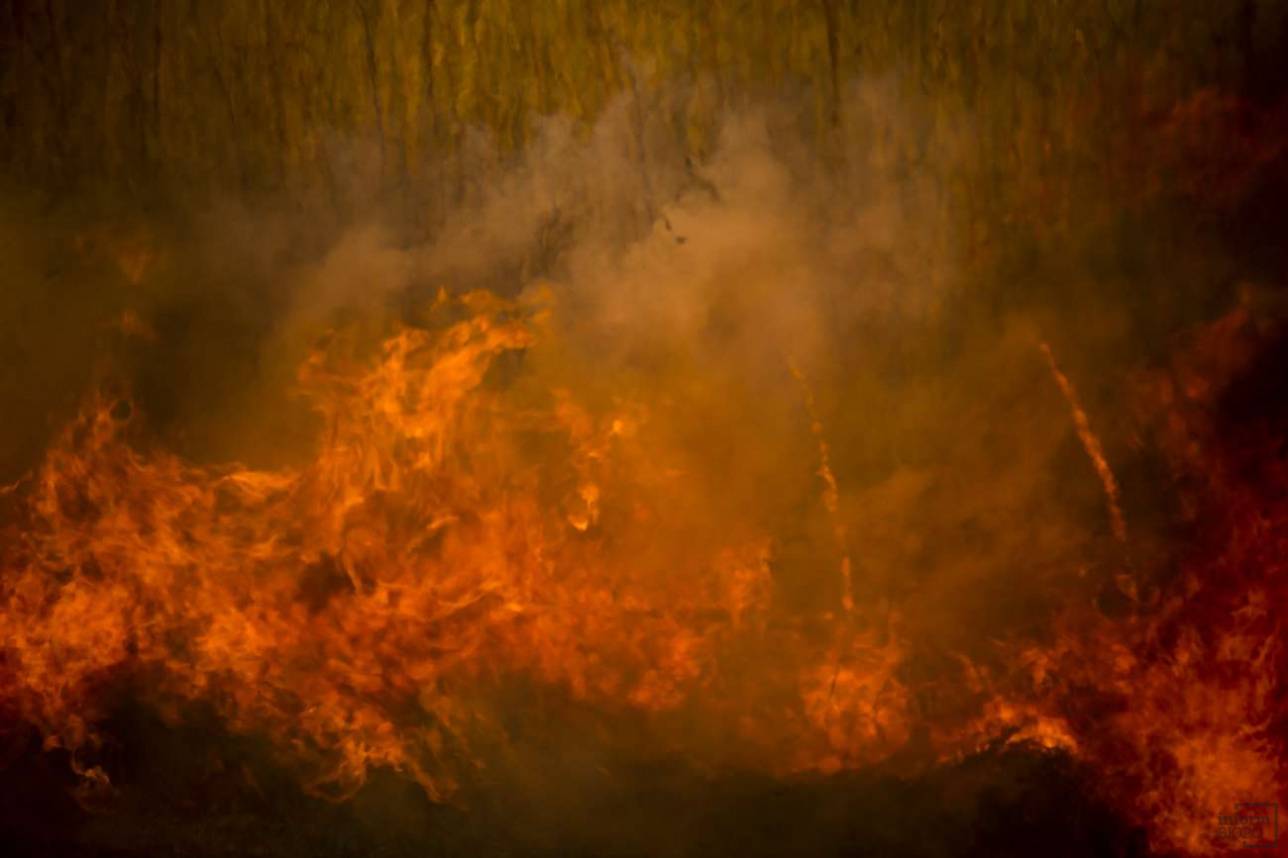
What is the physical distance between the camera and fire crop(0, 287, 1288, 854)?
153 inches

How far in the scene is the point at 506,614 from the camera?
4156mm

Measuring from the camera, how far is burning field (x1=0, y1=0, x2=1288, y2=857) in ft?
12.8

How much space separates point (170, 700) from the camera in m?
4.32

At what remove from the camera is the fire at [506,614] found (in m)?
3.89

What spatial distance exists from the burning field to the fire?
16mm

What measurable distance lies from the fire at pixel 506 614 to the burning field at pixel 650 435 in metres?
0.02

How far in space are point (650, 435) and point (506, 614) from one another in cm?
81

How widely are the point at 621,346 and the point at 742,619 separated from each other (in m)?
1.04

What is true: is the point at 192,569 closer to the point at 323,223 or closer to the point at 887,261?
the point at 323,223

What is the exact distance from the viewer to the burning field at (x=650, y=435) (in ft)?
12.8

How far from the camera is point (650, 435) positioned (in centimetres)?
412

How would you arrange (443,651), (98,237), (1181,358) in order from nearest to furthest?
1. (1181,358)
2. (443,651)
3. (98,237)

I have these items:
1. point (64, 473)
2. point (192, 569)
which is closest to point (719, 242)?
point (192, 569)

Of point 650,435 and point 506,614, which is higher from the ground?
point 650,435
